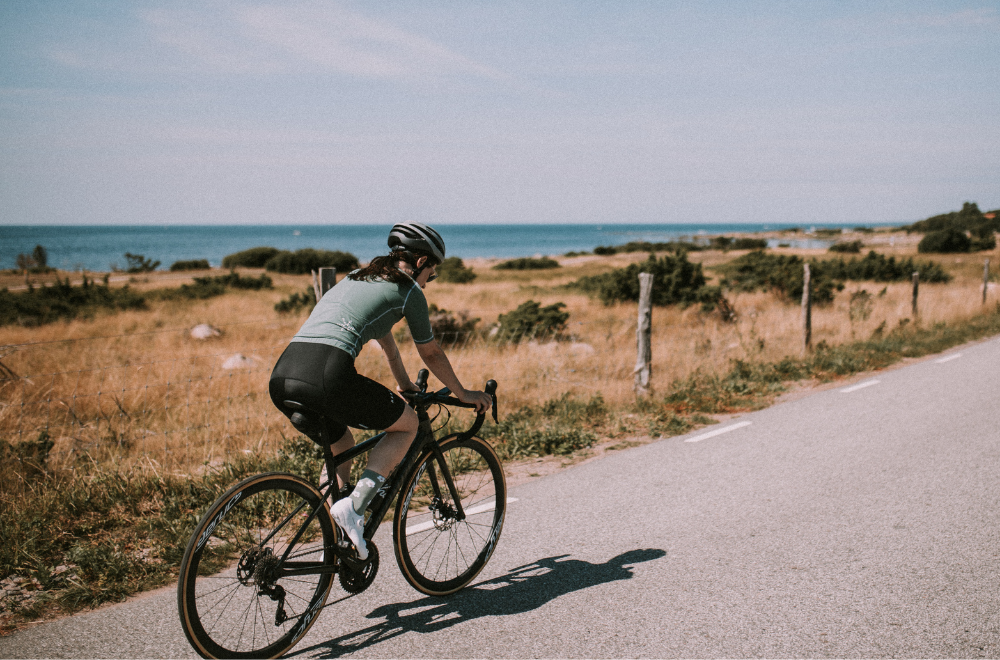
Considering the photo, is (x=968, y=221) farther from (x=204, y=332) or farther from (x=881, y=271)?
(x=204, y=332)

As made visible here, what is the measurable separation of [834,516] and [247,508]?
3.94 metres

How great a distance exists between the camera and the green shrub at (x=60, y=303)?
17.9m

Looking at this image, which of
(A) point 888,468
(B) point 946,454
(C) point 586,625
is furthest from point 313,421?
(B) point 946,454

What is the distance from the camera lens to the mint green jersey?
2.85 m

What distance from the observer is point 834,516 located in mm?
4477

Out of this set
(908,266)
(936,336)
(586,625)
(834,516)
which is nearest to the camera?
(586,625)

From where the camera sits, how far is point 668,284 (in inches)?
840

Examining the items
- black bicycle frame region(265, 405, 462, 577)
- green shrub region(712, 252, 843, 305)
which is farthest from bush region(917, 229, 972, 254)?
black bicycle frame region(265, 405, 462, 577)

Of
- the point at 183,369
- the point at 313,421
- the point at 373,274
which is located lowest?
the point at 183,369

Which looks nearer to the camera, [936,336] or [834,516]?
[834,516]

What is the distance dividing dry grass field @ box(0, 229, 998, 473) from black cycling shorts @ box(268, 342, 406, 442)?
318 cm

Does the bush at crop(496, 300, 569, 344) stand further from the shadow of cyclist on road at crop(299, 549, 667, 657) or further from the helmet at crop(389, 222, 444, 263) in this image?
the helmet at crop(389, 222, 444, 263)

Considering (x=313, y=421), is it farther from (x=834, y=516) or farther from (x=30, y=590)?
(x=834, y=516)

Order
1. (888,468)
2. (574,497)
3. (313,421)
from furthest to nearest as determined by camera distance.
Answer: (888,468)
(574,497)
(313,421)
